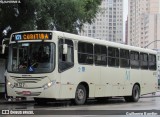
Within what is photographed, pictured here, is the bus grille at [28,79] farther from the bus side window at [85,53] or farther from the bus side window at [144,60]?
the bus side window at [144,60]

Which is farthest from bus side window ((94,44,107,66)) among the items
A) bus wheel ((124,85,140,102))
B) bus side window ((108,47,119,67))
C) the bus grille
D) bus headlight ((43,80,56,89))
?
bus wheel ((124,85,140,102))

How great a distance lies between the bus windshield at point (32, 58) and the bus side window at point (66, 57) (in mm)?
418

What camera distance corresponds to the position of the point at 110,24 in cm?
5969

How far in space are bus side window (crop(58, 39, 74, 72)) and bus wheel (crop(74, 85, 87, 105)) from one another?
130 cm

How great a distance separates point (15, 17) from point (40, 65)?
6.94 meters

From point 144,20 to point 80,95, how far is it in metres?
64.9

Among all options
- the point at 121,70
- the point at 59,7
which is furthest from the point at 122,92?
the point at 59,7

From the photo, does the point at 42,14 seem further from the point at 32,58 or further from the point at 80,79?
the point at 32,58

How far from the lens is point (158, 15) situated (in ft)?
267

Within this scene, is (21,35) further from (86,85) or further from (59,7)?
(59,7)

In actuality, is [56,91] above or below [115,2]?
below

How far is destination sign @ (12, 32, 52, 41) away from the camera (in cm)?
1784

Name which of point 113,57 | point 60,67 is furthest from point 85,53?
point 113,57

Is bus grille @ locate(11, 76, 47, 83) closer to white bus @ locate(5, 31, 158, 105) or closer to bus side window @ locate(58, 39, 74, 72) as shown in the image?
white bus @ locate(5, 31, 158, 105)
